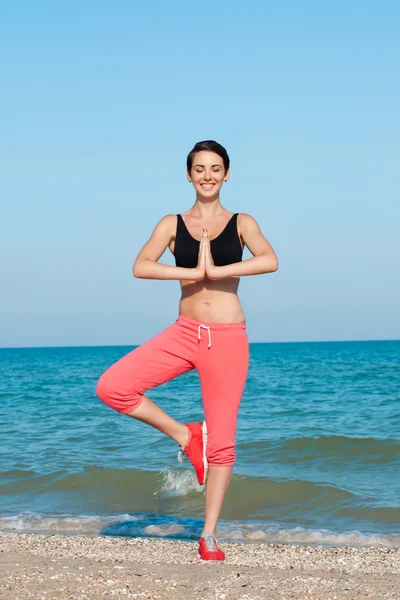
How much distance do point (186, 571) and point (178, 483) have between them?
200 inches

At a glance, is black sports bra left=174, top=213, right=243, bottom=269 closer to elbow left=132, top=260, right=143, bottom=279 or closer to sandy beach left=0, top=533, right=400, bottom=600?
elbow left=132, top=260, right=143, bottom=279

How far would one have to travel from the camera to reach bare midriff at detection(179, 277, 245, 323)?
497cm

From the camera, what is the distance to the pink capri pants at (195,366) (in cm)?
488

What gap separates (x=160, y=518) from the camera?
830 centimetres

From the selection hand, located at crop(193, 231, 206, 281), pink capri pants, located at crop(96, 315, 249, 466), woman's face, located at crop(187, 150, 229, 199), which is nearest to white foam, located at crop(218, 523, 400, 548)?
pink capri pants, located at crop(96, 315, 249, 466)

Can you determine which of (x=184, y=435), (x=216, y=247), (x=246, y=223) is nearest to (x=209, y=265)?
(x=216, y=247)

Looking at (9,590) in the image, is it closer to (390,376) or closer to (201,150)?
(201,150)

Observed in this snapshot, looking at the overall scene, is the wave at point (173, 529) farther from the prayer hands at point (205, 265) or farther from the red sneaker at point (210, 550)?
the prayer hands at point (205, 265)

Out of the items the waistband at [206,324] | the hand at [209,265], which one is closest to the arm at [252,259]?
the hand at [209,265]

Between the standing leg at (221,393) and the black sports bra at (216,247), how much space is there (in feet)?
1.60

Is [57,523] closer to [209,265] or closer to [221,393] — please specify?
[221,393]

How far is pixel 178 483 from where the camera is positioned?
9.91 m

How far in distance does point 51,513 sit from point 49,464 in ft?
9.68

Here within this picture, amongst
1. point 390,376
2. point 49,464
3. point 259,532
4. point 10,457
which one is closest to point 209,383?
point 259,532
